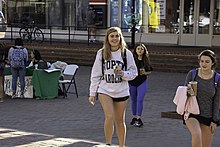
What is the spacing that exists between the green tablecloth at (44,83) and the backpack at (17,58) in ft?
1.54

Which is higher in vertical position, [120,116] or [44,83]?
[120,116]

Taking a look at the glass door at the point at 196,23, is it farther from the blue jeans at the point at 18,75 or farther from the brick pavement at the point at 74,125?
the blue jeans at the point at 18,75

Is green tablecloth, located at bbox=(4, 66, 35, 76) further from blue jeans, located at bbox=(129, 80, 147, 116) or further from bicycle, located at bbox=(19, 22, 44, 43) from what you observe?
bicycle, located at bbox=(19, 22, 44, 43)

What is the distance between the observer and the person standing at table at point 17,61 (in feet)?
42.5

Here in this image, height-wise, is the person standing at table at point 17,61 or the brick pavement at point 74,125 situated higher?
the person standing at table at point 17,61

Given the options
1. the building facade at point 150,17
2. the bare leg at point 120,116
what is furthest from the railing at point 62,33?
the bare leg at point 120,116

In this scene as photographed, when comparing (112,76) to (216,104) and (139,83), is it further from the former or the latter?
(139,83)

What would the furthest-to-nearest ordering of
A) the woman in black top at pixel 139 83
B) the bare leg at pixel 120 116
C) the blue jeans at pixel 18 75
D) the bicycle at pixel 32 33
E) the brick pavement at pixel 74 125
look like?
the bicycle at pixel 32 33 < the blue jeans at pixel 18 75 < the woman in black top at pixel 139 83 < the brick pavement at pixel 74 125 < the bare leg at pixel 120 116

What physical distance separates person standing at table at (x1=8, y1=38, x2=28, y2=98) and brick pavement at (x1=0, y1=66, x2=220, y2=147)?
1.82ft

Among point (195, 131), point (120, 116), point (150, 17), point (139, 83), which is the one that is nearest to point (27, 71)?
point (139, 83)

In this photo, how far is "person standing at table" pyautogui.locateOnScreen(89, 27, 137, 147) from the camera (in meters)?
7.12

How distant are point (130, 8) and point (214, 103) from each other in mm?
19516

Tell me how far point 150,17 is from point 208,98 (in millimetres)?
18769

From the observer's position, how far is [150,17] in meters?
24.8
